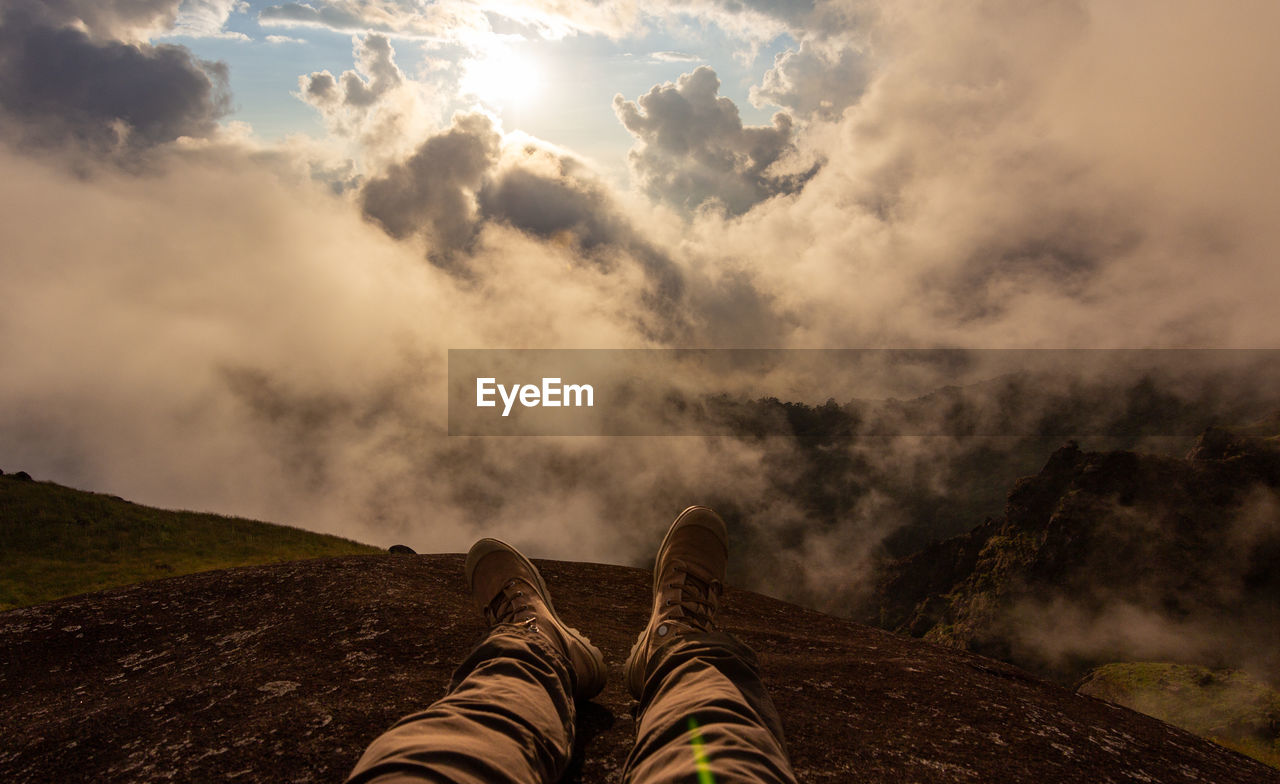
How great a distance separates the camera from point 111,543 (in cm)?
2567

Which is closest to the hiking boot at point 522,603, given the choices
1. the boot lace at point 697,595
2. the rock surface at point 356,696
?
the rock surface at point 356,696

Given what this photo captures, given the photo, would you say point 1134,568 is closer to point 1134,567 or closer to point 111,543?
point 1134,567

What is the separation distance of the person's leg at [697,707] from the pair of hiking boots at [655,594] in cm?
2

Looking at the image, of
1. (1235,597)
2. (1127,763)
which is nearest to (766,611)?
(1127,763)

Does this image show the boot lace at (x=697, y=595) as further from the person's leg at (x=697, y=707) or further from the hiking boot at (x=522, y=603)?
the hiking boot at (x=522, y=603)

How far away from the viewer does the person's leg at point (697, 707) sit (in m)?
2.27

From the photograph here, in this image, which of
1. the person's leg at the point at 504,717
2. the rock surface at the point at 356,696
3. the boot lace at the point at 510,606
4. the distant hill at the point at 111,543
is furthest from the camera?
the distant hill at the point at 111,543

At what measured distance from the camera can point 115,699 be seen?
12.6ft

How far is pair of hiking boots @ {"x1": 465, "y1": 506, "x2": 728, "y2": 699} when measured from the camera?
3777mm

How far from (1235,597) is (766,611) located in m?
161

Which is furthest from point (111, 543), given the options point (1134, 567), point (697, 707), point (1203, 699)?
point (1134, 567)

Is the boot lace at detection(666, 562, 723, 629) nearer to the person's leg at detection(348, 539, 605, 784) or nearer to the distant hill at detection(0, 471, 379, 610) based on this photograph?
the person's leg at detection(348, 539, 605, 784)

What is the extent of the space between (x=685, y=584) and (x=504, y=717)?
7.63ft

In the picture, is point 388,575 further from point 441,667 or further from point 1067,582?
point 1067,582
